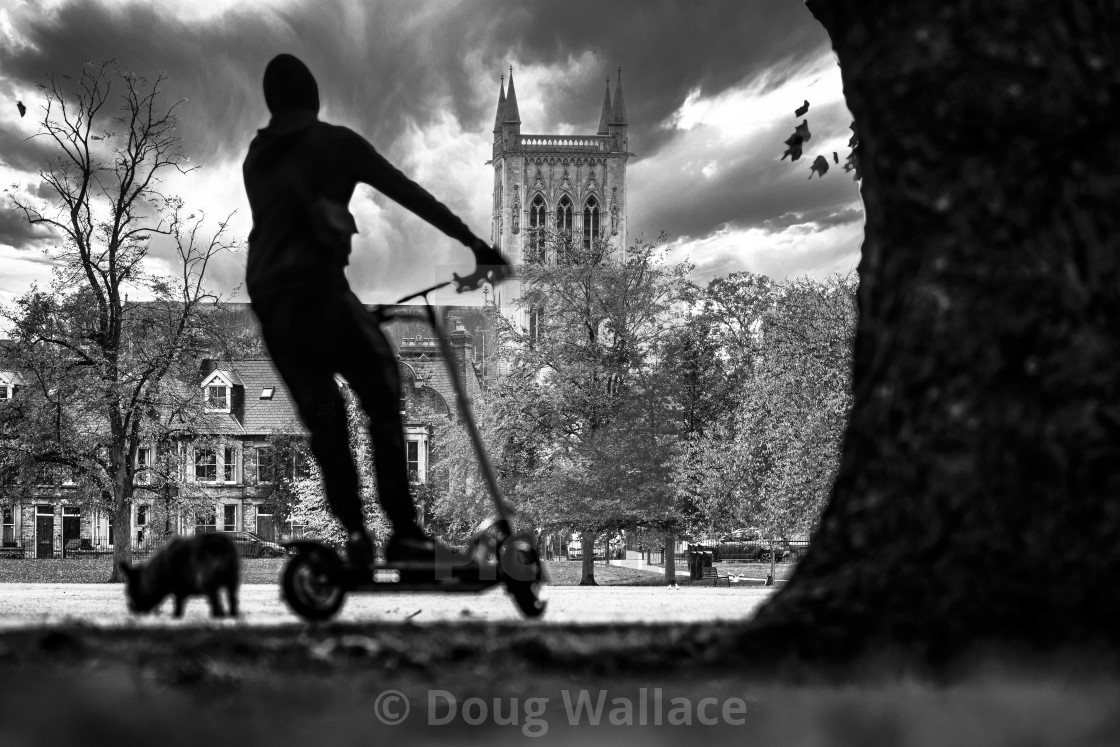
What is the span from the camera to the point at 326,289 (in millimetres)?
4855

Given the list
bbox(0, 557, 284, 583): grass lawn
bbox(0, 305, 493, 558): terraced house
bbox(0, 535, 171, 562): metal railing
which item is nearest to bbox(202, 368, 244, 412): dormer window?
bbox(0, 305, 493, 558): terraced house

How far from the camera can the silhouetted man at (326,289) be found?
486cm

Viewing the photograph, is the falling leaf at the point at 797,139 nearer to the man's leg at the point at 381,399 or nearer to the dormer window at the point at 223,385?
the man's leg at the point at 381,399

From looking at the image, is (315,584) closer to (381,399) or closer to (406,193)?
(381,399)

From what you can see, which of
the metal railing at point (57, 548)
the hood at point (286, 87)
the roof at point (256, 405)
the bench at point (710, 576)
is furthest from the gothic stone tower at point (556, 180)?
the hood at point (286, 87)

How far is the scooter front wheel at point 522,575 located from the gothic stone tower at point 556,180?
10349 centimetres

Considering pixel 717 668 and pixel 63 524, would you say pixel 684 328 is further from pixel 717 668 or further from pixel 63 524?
pixel 63 524

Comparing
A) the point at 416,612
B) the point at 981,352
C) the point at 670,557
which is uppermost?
the point at 981,352

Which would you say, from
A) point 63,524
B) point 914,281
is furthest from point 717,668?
point 63,524

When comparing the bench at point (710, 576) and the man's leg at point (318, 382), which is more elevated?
the man's leg at point (318, 382)

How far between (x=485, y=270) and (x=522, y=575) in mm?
1363

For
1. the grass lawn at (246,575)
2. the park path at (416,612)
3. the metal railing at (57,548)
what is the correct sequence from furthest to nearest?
the metal railing at (57,548), the grass lawn at (246,575), the park path at (416,612)

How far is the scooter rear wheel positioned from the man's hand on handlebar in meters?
1.40

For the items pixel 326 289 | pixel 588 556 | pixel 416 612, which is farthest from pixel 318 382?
pixel 588 556
